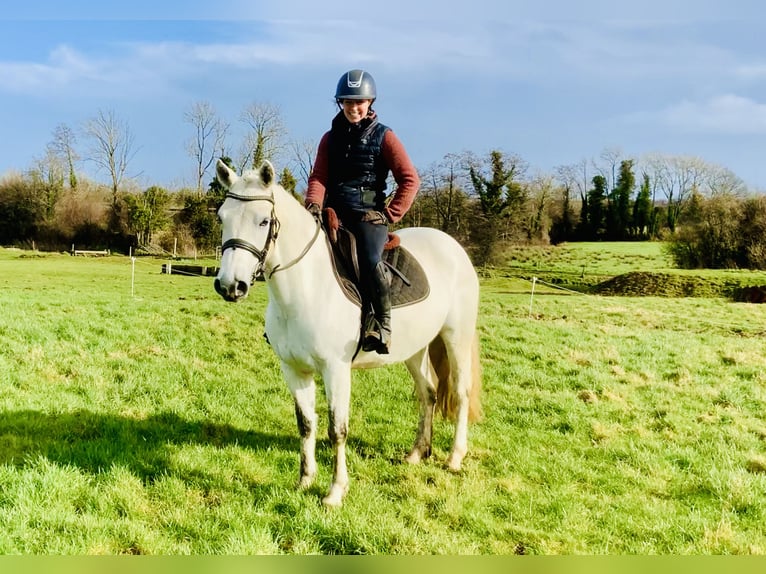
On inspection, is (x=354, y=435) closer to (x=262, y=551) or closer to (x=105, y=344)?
(x=262, y=551)

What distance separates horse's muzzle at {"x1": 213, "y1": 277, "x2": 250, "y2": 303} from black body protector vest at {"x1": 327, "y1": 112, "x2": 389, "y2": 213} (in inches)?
38.1

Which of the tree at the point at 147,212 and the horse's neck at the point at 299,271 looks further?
the tree at the point at 147,212

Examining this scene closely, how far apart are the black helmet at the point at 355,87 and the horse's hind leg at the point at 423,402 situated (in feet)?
7.01

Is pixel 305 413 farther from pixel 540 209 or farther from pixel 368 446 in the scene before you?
pixel 540 209

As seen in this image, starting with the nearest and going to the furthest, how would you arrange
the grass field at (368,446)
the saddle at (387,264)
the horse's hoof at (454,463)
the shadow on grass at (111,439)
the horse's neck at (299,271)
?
the grass field at (368,446)
the horse's neck at (299,271)
the saddle at (387,264)
the shadow on grass at (111,439)
the horse's hoof at (454,463)

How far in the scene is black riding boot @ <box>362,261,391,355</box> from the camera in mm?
3301

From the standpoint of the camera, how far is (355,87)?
306cm

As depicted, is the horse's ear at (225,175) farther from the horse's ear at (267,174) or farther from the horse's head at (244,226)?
the horse's ear at (267,174)

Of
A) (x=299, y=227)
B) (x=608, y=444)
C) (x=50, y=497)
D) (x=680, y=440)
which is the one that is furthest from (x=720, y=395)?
(x=50, y=497)

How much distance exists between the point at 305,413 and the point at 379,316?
2.78 feet

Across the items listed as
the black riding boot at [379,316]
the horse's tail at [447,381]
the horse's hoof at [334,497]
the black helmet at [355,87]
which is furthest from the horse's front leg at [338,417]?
the black helmet at [355,87]

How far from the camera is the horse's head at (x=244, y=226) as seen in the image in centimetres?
264

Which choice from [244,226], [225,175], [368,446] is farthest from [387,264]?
[368,446]

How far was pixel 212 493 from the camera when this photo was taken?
3309mm
